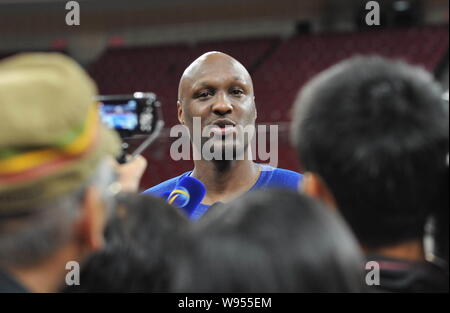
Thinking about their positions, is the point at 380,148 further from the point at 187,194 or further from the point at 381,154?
the point at 187,194

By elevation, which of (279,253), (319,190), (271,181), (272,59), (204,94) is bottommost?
(279,253)

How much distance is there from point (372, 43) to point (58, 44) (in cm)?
537

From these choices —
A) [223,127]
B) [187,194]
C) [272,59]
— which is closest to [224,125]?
[223,127]

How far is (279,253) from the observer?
0.63 m

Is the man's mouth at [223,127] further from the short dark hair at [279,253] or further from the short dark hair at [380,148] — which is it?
the short dark hair at [279,253]

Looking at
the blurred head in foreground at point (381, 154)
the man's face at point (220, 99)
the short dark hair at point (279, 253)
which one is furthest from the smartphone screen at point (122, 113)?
the short dark hair at point (279, 253)

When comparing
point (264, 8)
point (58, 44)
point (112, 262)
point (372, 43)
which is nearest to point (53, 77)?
point (112, 262)

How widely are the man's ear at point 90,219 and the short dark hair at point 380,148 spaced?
0.96 feet

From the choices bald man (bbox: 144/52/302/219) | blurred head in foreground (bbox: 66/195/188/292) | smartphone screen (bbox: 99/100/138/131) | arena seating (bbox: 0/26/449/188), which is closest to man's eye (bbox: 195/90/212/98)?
bald man (bbox: 144/52/302/219)

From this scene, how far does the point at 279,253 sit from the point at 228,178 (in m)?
1.07

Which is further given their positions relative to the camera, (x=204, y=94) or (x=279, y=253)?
(x=204, y=94)

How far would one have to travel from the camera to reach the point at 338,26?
9789 mm

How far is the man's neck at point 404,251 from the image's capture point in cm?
78

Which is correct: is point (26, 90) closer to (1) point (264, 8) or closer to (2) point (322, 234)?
(2) point (322, 234)
